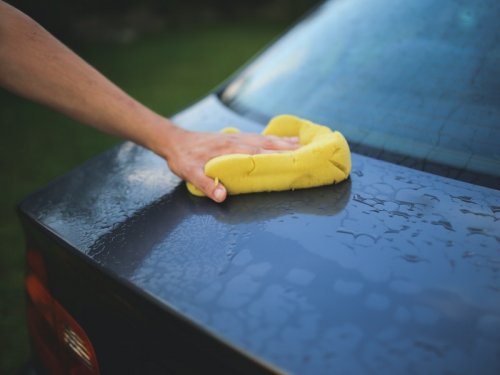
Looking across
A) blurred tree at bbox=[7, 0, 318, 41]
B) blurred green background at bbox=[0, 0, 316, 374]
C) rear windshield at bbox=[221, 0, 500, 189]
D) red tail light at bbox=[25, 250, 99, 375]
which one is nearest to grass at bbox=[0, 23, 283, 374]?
blurred green background at bbox=[0, 0, 316, 374]

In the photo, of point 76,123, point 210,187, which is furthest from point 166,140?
point 76,123

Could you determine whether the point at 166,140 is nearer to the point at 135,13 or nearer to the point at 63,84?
the point at 63,84

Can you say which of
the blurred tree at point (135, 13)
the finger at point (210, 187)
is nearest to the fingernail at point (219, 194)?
the finger at point (210, 187)

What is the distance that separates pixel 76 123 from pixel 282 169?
4324mm

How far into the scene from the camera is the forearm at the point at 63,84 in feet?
3.51

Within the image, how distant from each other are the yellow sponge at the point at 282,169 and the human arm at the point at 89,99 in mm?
77

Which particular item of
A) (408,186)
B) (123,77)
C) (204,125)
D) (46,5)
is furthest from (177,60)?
Answer: (408,186)

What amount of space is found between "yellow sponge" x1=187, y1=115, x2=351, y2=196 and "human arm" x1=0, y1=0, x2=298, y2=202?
0.25 ft

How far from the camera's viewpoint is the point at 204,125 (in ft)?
4.62

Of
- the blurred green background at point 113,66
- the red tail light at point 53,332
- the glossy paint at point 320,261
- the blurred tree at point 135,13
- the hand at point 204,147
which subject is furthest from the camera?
the blurred tree at point 135,13

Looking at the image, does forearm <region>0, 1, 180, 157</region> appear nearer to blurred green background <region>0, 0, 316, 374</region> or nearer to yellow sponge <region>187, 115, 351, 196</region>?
yellow sponge <region>187, 115, 351, 196</region>

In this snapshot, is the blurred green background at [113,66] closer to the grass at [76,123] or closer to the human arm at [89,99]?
the grass at [76,123]

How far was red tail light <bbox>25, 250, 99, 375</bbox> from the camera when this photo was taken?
0.96m

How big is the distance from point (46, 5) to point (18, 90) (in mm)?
7541
